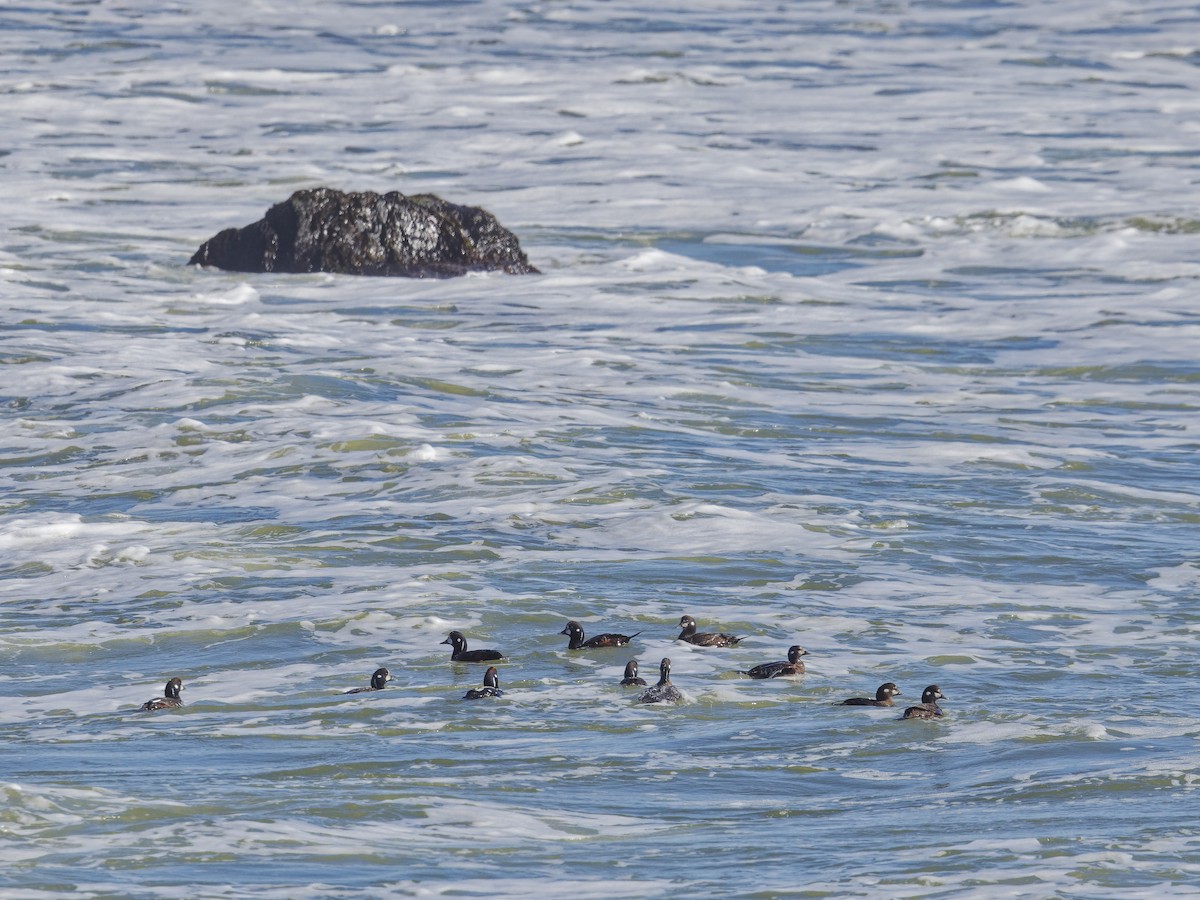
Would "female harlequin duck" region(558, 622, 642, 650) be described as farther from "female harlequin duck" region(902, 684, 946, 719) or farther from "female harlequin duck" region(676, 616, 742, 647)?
"female harlequin duck" region(902, 684, 946, 719)

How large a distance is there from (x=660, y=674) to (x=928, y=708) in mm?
1740

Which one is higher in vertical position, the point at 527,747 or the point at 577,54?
the point at 577,54

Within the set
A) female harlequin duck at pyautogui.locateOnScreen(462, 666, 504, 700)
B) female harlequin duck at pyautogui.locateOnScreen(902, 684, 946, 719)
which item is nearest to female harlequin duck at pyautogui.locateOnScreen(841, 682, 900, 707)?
female harlequin duck at pyautogui.locateOnScreen(902, 684, 946, 719)

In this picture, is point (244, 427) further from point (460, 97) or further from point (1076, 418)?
point (460, 97)

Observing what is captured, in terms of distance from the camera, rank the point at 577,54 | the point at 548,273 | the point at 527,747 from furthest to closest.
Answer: the point at 577,54 < the point at 548,273 < the point at 527,747

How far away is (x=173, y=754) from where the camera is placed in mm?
10836

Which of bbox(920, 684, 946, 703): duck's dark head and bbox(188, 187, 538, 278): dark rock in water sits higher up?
bbox(188, 187, 538, 278): dark rock in water

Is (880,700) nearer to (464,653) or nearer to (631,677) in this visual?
(631,677)

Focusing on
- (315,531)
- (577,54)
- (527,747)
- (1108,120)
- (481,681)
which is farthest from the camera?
(577,54)

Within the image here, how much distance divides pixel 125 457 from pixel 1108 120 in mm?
29050

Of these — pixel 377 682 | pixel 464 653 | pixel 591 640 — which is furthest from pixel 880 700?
pixel 377 682

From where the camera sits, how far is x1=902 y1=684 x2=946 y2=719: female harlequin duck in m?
11.3

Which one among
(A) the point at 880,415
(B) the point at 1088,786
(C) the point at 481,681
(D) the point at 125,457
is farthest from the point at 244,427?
(B) the point at 1088,786

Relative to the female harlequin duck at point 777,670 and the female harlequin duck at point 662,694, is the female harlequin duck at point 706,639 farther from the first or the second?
the female harlequin duck at point 662,694
